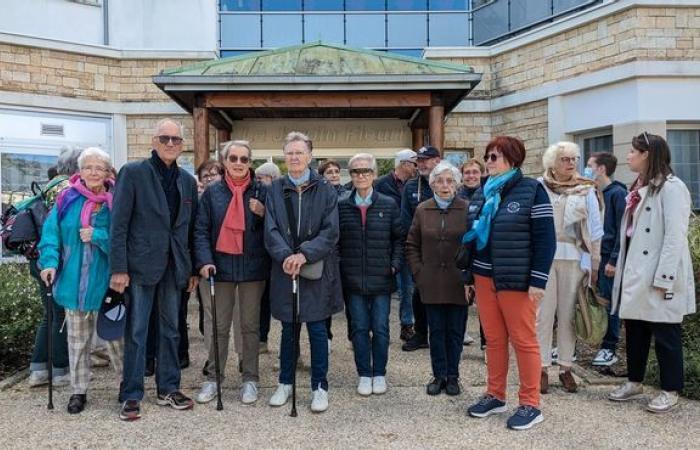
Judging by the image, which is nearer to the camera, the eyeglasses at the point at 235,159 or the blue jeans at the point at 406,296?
the eyeglasses at the point at 235,159

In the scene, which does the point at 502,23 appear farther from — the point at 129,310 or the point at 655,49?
the point at 129,310

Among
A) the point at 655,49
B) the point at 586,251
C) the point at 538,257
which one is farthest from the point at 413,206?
the point at 655,49

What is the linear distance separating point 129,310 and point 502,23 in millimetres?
13133

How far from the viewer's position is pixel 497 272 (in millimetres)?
4086

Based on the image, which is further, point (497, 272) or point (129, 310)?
point (129, 310)

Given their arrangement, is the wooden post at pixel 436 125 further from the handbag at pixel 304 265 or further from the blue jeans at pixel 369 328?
the handbag at pixel 304 265

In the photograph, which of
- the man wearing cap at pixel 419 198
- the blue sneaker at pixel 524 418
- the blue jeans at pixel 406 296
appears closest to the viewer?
the blue sneaker at pixel 524 418

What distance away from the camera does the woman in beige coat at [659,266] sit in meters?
4.27

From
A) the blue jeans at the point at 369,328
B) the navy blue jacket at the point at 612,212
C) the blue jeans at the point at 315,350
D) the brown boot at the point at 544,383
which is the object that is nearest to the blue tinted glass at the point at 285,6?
the navy blue jacket at the point at 612,212

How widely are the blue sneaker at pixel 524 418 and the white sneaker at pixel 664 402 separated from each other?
88 centimetres

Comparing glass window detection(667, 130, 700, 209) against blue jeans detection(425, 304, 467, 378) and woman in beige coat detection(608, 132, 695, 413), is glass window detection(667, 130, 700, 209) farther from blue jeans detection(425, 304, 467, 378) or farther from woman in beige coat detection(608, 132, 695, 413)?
blue jeans detection(425, 304, 467, 378)

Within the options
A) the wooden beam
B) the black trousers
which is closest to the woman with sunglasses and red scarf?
the black trousers

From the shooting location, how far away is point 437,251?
4820 millimetres

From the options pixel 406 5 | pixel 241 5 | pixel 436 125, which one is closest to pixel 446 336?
pixel 436 125
